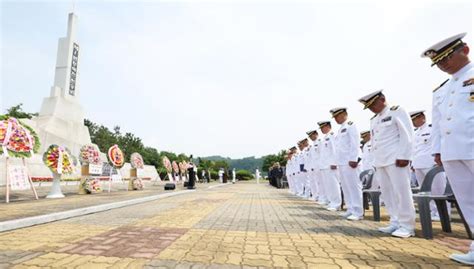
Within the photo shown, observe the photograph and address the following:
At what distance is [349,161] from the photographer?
6188mm

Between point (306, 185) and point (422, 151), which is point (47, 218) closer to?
point (422, 151)

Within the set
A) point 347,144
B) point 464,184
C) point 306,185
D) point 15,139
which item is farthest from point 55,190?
point 464,184

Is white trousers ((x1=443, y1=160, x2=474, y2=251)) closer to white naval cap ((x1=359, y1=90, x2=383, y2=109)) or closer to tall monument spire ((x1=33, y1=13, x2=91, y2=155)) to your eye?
white naval cap ((x1=359, y1=90, x2=383, y2=109))

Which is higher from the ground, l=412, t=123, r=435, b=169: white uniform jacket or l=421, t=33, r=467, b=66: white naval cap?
l=421, t=33, r=467, b=66: white naval cap

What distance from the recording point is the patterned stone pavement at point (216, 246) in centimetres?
283

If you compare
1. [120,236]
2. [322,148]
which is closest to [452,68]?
[120,236]

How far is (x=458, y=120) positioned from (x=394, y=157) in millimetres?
1393

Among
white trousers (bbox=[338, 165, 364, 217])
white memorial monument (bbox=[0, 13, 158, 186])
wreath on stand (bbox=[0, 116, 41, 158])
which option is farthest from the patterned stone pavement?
white memorial monument (bbox=[0, 13, 158, 186])

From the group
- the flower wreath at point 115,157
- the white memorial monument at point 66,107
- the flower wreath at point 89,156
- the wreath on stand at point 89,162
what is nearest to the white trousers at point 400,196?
the wreath on stand at point 89,162

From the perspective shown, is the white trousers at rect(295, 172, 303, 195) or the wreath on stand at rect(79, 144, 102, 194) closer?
the wreath on stand at rect(79, 144, 102, 194)

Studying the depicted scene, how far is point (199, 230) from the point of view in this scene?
175 inches

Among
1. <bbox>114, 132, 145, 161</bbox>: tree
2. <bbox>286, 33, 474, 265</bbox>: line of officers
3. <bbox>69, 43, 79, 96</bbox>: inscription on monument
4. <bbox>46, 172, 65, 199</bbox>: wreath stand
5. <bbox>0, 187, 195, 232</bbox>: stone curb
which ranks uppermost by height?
<bbox>69, 43, 79, 96</bbox>: inscription on monument

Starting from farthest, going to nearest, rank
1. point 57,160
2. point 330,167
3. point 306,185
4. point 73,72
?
point 73,72
point 306,185
point 57,160
point 330,167

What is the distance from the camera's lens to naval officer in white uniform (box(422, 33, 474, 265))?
3043 mm
